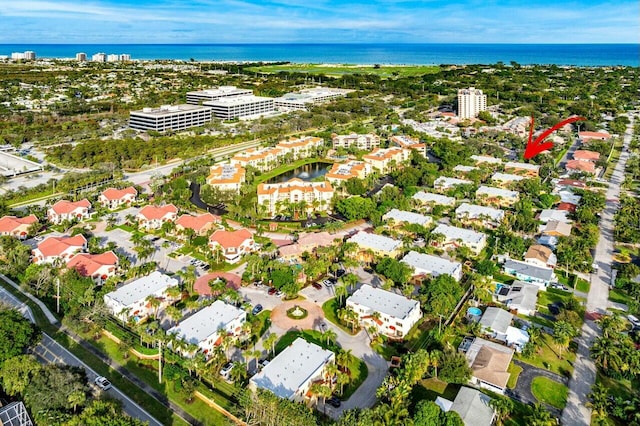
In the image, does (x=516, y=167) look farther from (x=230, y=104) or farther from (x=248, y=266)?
(x=230, y=104)

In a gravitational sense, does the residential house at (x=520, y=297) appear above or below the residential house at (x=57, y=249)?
below

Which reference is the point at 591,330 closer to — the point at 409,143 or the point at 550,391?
the point at 550,391

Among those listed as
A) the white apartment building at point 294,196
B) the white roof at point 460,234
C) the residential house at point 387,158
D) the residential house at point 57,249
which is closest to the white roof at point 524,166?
the residential house at point 387,158

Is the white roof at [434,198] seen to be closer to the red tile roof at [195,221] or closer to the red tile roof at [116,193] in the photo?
the red tile roof at [195,221]

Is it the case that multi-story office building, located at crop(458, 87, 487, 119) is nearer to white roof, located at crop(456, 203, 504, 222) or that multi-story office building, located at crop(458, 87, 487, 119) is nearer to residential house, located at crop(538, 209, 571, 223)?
residential house, located at crop(538, 209, 571, 223)

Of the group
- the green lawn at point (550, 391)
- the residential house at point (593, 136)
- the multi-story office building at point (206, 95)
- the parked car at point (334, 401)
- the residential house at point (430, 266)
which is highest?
the multi-story office building at point (206, 95)

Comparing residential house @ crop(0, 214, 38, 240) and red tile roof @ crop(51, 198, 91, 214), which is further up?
red tile roof @ crop(51, 198, 91, 214)
